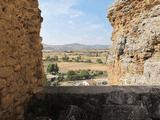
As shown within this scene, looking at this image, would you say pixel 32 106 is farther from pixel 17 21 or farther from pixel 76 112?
pixel 17 21

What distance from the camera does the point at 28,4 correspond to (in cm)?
451

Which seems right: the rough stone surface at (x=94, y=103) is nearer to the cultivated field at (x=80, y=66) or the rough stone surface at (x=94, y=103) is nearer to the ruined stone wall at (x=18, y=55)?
the ruined stone wall at (x=18, y=55)

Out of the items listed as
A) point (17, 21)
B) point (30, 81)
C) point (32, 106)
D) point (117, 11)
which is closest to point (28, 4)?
point (17, 21)

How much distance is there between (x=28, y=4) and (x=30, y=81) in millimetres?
956

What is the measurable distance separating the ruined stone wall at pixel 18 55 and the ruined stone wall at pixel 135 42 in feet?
16.5

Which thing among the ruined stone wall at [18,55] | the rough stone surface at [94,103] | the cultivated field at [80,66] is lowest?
the cultivated field at [80,66]

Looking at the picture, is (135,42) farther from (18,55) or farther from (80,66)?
(80,66)

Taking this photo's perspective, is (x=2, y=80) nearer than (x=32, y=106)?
Yes

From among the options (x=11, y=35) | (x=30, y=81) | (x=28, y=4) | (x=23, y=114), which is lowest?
(x=23, y=114)

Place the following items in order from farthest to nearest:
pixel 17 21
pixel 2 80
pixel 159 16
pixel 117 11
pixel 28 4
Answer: pixel 117 11 → pixel 159 16 → pixel 28 4 → pixel 17 21 → pixel 2 80

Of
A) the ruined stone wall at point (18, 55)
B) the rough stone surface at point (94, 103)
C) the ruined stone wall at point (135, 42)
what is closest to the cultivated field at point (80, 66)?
the ruined stone wall at point (135, 42)

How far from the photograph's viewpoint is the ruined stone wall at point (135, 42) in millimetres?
10031

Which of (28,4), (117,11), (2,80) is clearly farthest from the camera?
(117,11)

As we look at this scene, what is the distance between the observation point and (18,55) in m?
4.21
